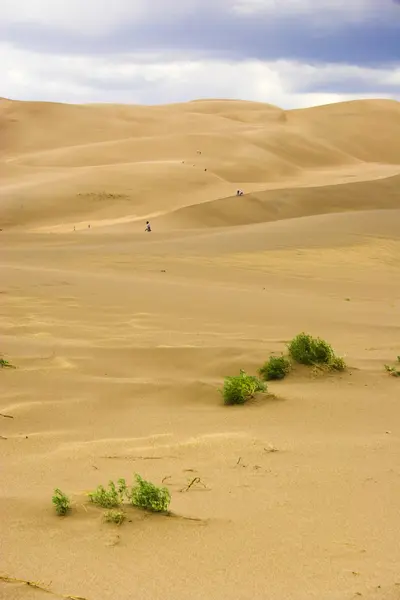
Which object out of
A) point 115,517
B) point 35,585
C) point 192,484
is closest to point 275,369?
point 192,484

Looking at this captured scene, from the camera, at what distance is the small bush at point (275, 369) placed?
6137 millimetres

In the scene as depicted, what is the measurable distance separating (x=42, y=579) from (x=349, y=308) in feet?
26.7

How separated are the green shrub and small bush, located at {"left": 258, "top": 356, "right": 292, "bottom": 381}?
0.47 feet

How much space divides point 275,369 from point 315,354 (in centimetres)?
35

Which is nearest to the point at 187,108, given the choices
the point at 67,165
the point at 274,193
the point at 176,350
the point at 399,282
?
the point at 67,165

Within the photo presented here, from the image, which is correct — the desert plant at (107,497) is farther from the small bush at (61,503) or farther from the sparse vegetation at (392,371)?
the sparse vegetation at (392,371)

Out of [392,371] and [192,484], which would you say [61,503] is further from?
[392,371]

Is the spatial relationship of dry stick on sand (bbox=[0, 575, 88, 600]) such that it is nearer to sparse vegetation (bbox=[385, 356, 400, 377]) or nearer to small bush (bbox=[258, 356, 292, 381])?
small bush (bbox=[258, 356, 292, 381])

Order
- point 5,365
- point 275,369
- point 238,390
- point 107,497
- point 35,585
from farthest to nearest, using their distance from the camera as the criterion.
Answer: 1. point 275,369
2. point 5,365
3. point 238,390
4. point 107,497
5. point 35,585

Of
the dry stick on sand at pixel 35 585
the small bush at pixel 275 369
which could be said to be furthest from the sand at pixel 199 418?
the small bush at pixel 275 369

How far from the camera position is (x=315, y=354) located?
248 inches

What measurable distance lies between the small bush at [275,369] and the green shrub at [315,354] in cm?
14

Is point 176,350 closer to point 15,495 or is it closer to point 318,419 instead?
point 318,419

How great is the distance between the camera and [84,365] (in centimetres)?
623
